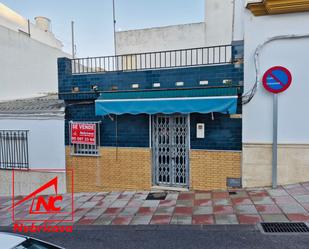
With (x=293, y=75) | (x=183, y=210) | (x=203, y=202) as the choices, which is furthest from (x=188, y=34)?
(x=183, y=210)

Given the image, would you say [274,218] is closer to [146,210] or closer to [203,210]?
[203,210]

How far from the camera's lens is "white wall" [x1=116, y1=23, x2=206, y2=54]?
569 inches

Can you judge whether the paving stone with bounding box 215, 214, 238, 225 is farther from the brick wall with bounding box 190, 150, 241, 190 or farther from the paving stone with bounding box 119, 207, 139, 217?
the paving stone with bounding box 119, 207, 139, 217

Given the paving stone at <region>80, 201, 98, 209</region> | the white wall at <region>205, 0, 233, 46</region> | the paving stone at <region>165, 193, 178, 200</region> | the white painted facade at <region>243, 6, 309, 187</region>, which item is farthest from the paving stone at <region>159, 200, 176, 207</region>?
the white wall at <region>205, 0, 233, 46</region>

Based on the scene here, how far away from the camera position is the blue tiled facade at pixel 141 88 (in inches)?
276

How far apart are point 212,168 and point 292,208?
2.39 m

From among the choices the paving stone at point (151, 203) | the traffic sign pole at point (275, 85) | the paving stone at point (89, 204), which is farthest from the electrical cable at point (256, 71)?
the paving stone at point (89, 204)

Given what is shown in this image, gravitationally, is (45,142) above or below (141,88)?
below

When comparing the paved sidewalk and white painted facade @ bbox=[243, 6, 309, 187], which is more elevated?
white painted facade @ bbox=[243, 6, 309, 187]

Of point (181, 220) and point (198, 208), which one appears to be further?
point (198, 208)

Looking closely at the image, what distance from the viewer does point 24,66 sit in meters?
13.6

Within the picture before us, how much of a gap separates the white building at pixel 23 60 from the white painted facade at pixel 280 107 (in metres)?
11.8

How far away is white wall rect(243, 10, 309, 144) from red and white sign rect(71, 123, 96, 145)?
16.4 feet

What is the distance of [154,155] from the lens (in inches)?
308
